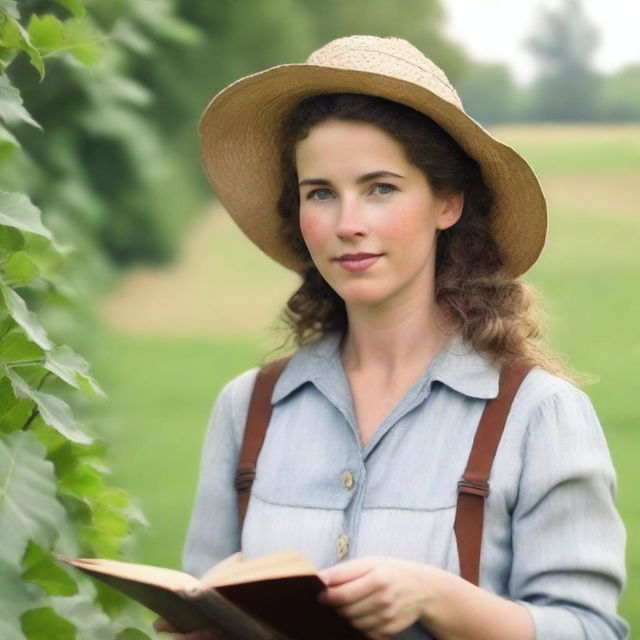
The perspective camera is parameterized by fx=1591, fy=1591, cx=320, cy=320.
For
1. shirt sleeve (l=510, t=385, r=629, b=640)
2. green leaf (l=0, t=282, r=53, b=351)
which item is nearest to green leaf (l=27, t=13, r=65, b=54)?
green leaf (l=0, t=282, r=53, b=351)

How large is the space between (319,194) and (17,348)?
73cm

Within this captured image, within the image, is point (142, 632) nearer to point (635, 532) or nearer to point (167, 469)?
point (635, 532)

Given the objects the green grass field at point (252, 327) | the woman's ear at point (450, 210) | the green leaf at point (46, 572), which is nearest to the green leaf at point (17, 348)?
the green leaf at point (46, 572)

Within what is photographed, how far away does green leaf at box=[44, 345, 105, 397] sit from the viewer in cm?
227

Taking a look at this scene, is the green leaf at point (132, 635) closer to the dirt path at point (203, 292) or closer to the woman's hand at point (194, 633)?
the woman's hand at point (194, 633)

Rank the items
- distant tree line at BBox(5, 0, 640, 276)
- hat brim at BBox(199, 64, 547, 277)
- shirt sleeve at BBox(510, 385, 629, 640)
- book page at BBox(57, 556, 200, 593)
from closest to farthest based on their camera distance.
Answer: book page at BBox(57, 556, 200, 593)
shirt sleeve at BBox(510, 385, 629, 640)
hat brim at BBox(199, 64, 547, 277)
distant tree line at BBox(5, 0, 640, 276)

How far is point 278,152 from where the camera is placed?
313 cm

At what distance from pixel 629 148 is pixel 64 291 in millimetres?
15701

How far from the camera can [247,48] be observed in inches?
573

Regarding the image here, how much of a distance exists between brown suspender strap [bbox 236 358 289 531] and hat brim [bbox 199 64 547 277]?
336 mm

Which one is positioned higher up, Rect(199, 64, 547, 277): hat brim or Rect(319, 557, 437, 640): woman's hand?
Rect(199, 64, 547, 277): hat brim

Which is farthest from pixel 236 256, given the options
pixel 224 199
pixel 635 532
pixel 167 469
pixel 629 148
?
pixel 224 199

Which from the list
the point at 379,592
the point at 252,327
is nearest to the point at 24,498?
the point at 379,592

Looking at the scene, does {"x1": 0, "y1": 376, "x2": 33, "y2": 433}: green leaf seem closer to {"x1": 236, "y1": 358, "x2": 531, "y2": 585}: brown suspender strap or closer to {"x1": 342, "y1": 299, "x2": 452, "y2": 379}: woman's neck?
{"x1": 236, "y1": 358, "x2": 531, "y2": 585}: brown suspender strap
